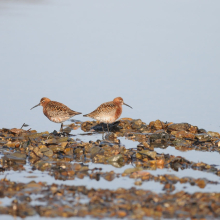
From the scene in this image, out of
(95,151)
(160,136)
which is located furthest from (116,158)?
(160,136)

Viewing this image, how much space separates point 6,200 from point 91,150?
4048 mm

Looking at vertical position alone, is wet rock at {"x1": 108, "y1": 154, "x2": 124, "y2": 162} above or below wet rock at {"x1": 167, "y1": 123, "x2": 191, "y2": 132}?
below

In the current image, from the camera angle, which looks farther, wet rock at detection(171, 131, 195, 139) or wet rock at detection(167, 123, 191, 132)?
wet rock at detection(167, 123, 191, 132)

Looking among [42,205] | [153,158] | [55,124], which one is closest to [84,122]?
[55,124]

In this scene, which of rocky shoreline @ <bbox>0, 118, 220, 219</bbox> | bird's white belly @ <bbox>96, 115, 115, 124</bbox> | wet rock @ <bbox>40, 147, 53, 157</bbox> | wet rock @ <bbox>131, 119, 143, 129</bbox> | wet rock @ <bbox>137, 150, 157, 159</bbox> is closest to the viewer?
rocky shoreline @ <bbox>0, 118, 220, 219</bbox>

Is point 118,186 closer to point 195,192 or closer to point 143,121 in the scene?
point 195,192

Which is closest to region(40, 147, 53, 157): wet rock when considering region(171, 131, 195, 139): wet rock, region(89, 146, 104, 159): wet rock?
region(89, 146, 104, 159): wet rock

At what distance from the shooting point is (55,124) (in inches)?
659

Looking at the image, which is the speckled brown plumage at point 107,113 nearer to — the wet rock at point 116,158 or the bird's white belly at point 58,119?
the bird's white belly at point 58,119

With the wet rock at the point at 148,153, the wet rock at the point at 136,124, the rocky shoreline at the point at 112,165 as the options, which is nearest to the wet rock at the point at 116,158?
the rocky shoreline at the point at 112,165

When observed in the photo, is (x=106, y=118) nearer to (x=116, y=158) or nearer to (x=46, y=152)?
(x=46, y=152)

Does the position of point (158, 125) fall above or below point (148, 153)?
above

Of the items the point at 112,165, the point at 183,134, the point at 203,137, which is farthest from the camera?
the point at 183,134

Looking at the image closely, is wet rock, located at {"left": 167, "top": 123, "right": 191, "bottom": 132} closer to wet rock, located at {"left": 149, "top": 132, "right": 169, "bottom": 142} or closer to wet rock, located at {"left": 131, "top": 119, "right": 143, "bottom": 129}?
wet rock, located at {"left": 149, "top": 132, "right": 169, "bottom": 142}
